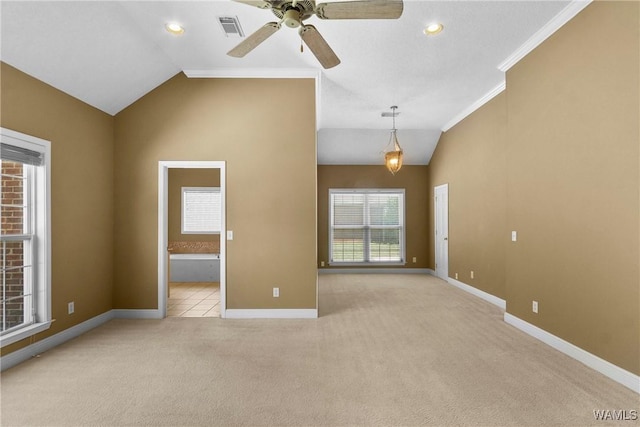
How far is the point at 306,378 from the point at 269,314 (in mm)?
1649

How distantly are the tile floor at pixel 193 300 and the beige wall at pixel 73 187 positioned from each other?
935 millimetres

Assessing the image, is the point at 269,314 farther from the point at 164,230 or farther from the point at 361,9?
the point at 361,9

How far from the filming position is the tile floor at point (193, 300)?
14.4 ft

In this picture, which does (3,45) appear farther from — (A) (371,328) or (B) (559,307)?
(B) (559,307)

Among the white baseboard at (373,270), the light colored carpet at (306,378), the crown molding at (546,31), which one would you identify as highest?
the crown molding at (546,31)

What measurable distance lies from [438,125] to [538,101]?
3.32 metres

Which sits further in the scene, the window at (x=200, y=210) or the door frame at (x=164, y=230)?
the window at (x=200, y=210)

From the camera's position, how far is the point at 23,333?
2879mm

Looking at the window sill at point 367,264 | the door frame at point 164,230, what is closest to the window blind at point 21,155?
the door frame at point 164,230

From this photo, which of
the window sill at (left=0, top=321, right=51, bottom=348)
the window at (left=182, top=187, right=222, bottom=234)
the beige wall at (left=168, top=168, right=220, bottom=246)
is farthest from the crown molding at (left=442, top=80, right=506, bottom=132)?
the window sill at (left=0, top=321, right=51, bottom=348)

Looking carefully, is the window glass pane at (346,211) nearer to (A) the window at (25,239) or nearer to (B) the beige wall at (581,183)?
(B) the beige wall at (581,183)

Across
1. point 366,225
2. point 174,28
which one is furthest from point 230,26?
point 366,225

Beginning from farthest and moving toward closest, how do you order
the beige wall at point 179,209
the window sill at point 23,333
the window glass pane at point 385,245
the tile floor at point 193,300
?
the window glass pane at point 385,245, the beige wall at point 179,209, the tile floor at point 193,300, the window sill at point 23,333

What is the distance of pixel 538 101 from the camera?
335 centimetres
